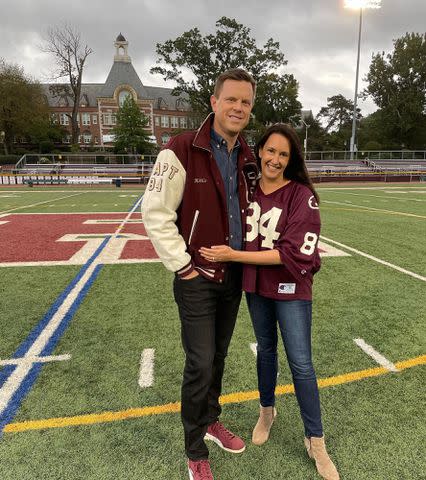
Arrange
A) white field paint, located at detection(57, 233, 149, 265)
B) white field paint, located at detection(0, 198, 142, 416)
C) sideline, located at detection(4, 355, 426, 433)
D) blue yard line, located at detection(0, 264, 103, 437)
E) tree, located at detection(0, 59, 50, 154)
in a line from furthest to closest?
tree, located at detection(0, 59, 50, 154) < white field paint, located at detection(57, 233, 149, 265) < white field paint, located at detection(0, 198, 142, 416) < blue yard line, located at detection(0, 264, 103, 437) < sideline, located at detection(4, 355, 426, 433)

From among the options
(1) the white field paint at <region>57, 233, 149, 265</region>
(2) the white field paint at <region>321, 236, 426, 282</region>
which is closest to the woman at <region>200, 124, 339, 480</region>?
(2) the white field paint at <region>321, 236, 426, 282</region>

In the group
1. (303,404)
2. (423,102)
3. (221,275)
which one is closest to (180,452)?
(303,404)

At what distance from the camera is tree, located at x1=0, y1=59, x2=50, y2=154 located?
48562 millimetres

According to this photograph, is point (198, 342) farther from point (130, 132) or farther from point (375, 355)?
point (130, 132)

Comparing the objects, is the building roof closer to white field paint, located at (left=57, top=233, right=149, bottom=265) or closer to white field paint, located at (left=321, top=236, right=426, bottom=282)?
white field paint, located at (left=57, top=233, right=149, bottom=265)

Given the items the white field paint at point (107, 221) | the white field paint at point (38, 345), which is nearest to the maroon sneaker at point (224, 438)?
the white field paint at point (38, 345)

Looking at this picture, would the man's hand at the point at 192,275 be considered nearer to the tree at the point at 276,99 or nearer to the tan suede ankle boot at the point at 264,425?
the tan suede ankle boot at the point at 264,425

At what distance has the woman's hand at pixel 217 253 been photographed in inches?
75.4

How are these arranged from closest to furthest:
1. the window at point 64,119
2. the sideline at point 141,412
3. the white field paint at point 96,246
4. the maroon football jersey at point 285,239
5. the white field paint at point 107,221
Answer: the maroon football jersey at point 285,239 < the sideline at point 141,412 < the white field paint at point 96,246 < the white field paint at point 107,221 < the window at point 64,119

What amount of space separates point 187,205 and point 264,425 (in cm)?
155

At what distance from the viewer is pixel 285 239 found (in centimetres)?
198

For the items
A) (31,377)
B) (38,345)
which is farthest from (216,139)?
(38,345)

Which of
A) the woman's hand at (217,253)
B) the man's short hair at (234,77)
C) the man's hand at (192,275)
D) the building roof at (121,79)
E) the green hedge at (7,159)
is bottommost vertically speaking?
the man's hand at (192,275)

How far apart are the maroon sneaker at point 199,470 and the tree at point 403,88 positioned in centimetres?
6012
